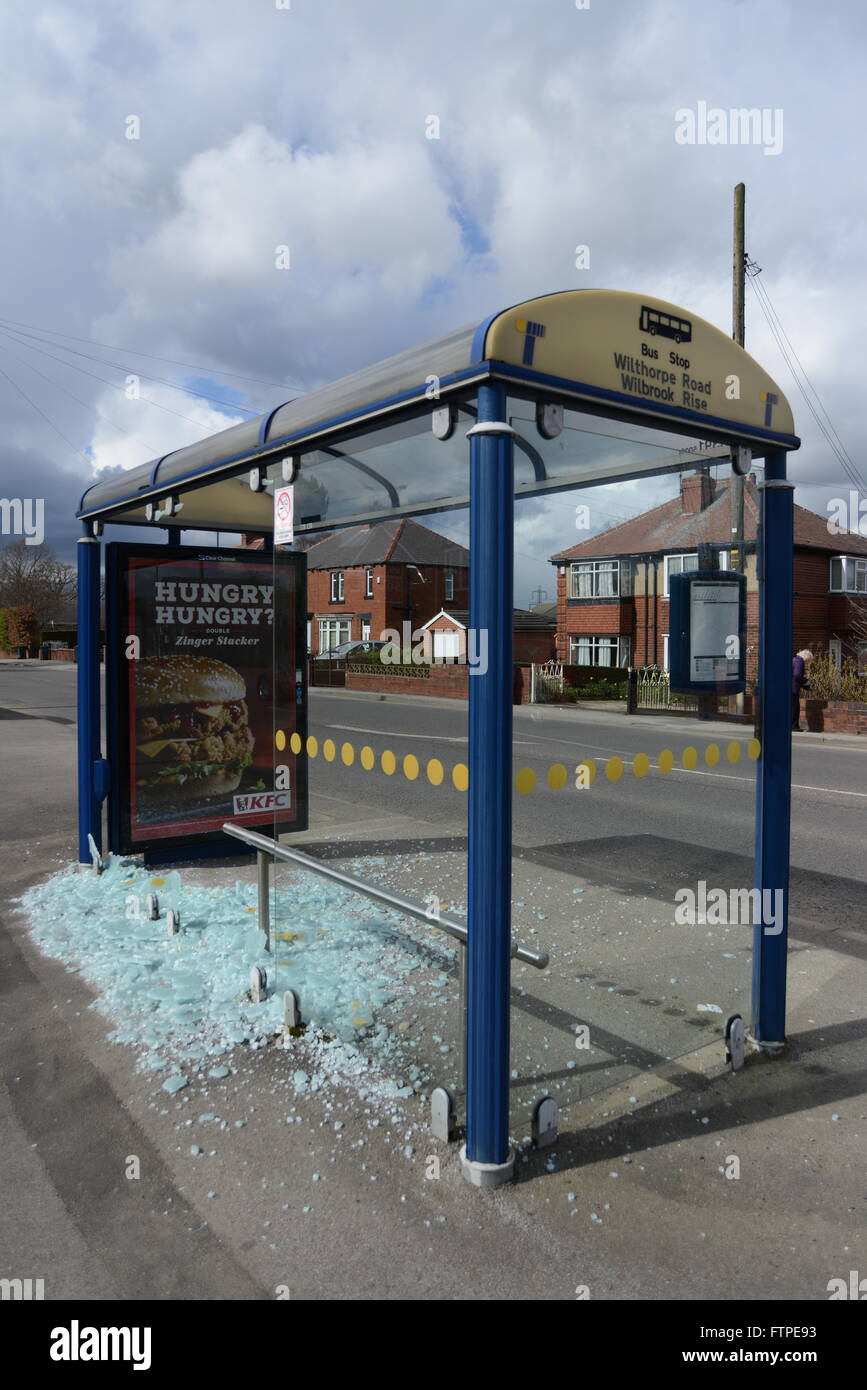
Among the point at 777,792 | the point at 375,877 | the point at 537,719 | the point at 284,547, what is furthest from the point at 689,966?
the point at 284,547

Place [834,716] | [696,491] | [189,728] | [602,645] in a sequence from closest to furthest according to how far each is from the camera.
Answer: [696,491] < [602,645] < [189,728] < [834,716]

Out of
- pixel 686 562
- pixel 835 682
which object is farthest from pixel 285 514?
pixel 835 682

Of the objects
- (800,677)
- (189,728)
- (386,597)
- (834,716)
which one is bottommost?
(834,716)

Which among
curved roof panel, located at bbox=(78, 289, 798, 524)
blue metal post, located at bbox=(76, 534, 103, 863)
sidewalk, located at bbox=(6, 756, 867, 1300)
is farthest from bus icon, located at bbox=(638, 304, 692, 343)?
blue metal post, located at bbox=(76, 534, 103, 863)

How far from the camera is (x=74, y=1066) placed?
3.31 m

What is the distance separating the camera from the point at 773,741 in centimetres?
337

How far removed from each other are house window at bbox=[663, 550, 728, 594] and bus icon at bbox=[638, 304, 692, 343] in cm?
78

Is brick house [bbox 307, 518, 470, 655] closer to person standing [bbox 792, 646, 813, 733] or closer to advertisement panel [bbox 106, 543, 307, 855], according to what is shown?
advertisement panel [bbox 106, 543, 307, 855]

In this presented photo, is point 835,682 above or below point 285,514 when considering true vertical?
below

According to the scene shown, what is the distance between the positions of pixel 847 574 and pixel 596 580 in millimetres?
27714

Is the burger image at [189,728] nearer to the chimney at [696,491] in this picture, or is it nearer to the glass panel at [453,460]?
the glass panel at [453,460]

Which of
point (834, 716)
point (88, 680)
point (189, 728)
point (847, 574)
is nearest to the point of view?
point (88, 680)

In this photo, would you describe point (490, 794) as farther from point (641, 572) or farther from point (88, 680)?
point (88, 680)
